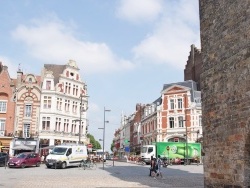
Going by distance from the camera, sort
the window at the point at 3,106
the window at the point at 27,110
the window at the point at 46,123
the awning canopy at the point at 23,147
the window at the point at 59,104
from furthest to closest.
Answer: the window at the point at 59,104
the window at the point at 27,110
the window at the point at 46,123
the window at the point at 3,106
the awning canopy at the point at 23,147

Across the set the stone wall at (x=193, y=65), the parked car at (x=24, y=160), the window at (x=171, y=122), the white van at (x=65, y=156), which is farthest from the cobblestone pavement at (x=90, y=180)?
the stone wall at (x=193, y=65)

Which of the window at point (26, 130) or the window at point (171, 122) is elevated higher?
the window at point (171, 122)

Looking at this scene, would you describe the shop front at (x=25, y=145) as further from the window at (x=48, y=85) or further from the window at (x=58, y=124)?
the window at (x=48, y=85)

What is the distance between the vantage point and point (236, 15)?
10.4m

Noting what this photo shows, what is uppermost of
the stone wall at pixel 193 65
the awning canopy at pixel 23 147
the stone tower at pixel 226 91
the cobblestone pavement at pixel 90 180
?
the stone wall at pixel 193 65

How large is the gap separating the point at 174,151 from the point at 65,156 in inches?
592

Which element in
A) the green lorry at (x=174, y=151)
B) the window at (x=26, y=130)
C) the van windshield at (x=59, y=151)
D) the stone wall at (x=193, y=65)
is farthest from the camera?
the stone wall at (x=193, y=65)

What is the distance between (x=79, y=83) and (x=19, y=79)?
8760mm

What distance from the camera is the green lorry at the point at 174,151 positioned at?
1496 inches

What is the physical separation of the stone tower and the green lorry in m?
26.4

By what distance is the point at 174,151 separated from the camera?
38.4 m

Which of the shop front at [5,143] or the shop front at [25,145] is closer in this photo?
the shop front at [25,145]

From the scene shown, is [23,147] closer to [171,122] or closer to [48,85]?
[48,85]

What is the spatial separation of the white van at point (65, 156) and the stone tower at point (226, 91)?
18654 millimetres
